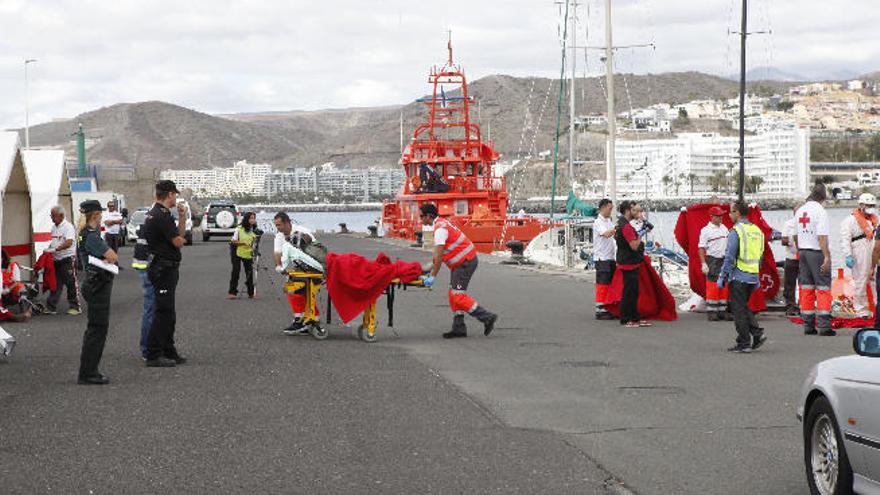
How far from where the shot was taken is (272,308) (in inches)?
883

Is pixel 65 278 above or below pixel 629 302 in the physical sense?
above

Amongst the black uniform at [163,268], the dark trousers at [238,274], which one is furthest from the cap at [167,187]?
the dark trousers at [238,274]

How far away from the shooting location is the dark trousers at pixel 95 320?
499 inches

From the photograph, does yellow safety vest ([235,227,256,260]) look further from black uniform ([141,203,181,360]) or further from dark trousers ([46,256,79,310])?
black uniform ([141,203,181,360])

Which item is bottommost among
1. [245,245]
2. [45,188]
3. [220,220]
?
[220,220]

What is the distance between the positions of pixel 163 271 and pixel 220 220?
46224 millimetres

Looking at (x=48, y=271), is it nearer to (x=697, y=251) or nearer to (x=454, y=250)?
(x=454, y=250)

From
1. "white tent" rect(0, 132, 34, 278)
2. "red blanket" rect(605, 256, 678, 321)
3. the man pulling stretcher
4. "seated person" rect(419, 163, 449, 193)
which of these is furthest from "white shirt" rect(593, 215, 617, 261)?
"seated person" rect(419, 163, 449, 193)

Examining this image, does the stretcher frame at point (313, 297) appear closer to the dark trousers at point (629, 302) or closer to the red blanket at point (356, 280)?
the red blanket at point (356, 280)

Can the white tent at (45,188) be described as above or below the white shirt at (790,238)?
above

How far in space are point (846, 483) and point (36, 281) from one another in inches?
725

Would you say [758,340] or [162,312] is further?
[758,340]

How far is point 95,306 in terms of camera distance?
13023 mm

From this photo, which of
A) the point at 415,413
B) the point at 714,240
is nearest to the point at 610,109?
the point at 714,240
